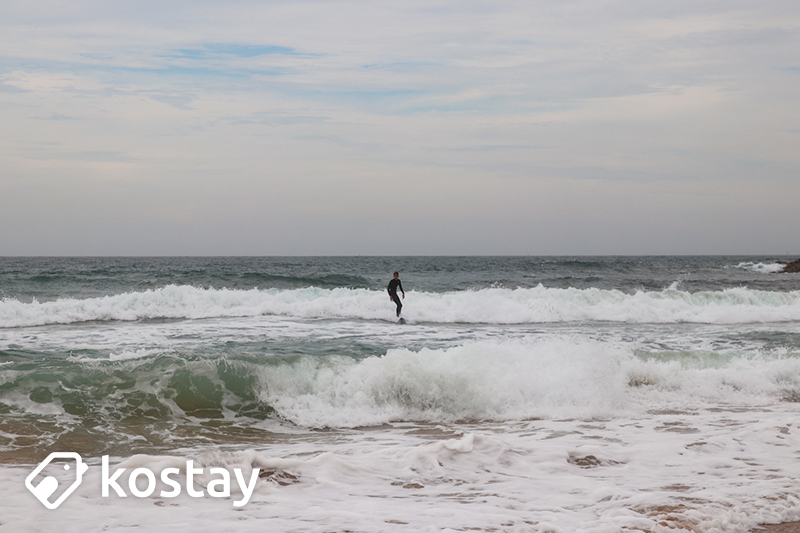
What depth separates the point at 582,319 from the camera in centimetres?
2038

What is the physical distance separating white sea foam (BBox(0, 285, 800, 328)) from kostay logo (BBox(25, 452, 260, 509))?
14.2 meters

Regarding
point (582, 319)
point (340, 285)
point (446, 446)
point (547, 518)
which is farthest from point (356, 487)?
point (340, 285)

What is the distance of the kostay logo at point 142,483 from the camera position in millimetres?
4973

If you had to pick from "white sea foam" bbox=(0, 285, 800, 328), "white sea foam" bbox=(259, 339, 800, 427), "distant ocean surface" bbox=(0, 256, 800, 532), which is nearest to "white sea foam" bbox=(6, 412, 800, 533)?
"distant ocean surface" bbox=(0, 256, 800, 532)

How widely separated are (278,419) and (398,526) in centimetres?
443

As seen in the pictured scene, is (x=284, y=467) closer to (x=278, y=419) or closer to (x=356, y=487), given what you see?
(x=356, y=487)

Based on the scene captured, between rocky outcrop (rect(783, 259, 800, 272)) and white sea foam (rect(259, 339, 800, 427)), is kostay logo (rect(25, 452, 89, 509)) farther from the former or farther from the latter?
rocky outcrop (rect(783, 259, 800, 272))

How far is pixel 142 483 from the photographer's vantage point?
205 inches

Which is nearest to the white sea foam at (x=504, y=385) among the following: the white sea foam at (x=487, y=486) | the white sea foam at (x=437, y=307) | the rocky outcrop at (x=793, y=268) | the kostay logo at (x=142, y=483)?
the white sea foam at (x=487, y=486)

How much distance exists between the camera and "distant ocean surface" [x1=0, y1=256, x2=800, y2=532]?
184 inches

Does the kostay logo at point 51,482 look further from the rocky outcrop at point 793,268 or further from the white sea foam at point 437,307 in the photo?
the rocky outcrop at point 793,268

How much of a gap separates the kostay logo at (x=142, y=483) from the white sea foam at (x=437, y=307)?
46.7 ft

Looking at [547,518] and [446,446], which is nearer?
[547,518]

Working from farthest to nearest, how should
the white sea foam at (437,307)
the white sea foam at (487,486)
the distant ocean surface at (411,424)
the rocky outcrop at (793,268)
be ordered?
the rocky outcrop at (793,268) → the white sea foam at (437,307) → the distant ocean surface at (411,424) → the white sea foam at (487,486)
